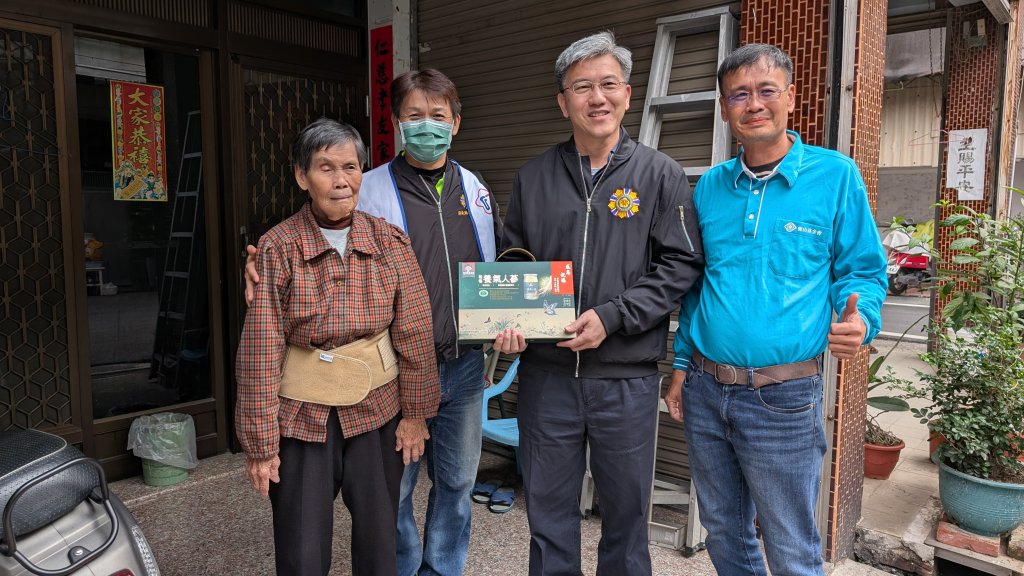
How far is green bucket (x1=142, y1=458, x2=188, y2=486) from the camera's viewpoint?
3.84 meters

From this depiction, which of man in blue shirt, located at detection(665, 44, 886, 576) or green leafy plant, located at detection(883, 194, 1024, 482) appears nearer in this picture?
man in blue shirt, located at detection(665, 44, 886, 576)

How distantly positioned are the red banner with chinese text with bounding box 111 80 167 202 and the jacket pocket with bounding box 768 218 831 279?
3722 mm

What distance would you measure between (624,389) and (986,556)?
8.37ft

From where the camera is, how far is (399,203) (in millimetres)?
2318

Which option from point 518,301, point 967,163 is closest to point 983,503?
point 518,301

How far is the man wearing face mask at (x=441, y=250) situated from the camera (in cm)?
230

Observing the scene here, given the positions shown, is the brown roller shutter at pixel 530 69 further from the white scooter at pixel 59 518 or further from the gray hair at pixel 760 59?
the white scooter at pixel 59 518

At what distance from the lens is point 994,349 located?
334 centimetres

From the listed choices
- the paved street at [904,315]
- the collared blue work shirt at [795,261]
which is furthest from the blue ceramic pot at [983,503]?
the paved street at [904,315]

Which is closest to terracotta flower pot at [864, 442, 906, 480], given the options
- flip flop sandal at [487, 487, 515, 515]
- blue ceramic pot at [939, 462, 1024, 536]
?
blue ceramic pot at [939, 462, 1024, 536]

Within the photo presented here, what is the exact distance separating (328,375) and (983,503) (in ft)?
10.8

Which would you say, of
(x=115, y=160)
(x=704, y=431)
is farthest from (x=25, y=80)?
(x=704, y=431)

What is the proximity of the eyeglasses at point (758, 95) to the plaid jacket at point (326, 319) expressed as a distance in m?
1.10

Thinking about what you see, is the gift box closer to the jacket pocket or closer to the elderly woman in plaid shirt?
the elderly woman in plaid shirt
